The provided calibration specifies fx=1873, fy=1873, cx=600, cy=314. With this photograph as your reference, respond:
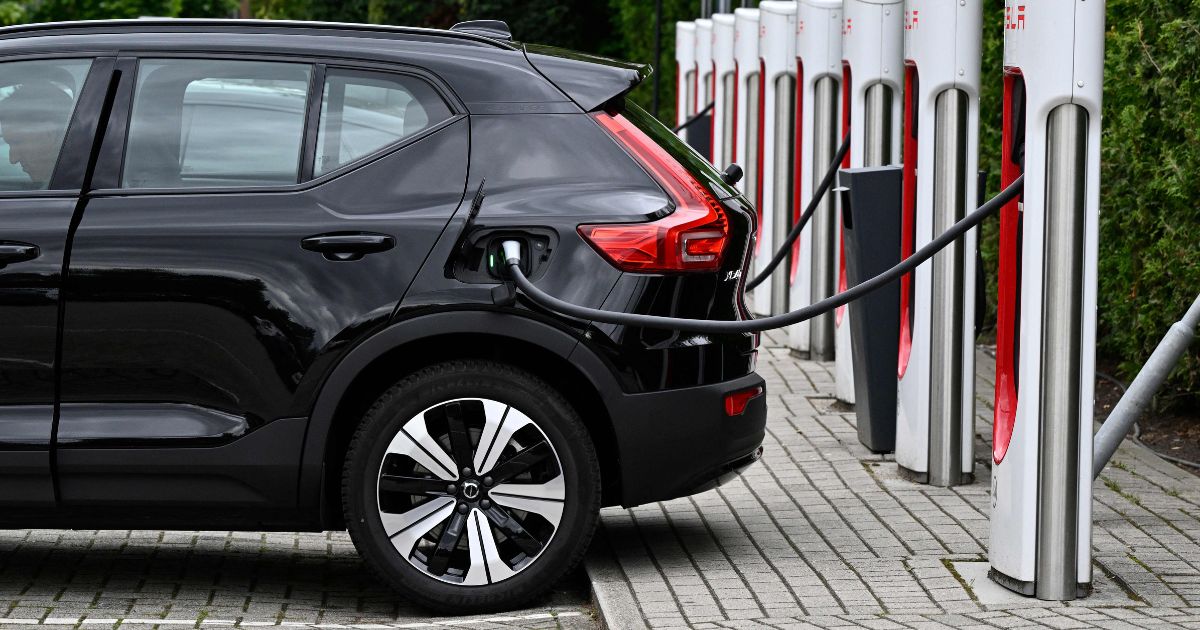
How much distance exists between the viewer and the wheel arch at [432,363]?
5.46 metres

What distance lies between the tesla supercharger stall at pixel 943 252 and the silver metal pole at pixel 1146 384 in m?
1.17

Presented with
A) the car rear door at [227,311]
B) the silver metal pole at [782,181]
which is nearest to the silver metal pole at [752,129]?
the silver metal pole at [782,181]

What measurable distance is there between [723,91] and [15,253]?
9837 mm

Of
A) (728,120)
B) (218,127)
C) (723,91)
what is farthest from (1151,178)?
(723,91)

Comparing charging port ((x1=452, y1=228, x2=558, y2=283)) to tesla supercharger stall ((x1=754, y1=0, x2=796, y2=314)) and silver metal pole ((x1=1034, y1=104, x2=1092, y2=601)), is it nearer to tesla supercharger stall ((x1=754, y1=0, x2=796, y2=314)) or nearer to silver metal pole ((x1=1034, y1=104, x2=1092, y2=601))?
silver metal pole ((x1=1034, y1=104, x2=1092, y2=601))

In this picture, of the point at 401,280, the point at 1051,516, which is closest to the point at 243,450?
the point at 401,280

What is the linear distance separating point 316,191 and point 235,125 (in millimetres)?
333

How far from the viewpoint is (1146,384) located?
19.5 feet

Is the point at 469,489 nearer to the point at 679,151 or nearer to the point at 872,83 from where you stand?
the point at 679,151

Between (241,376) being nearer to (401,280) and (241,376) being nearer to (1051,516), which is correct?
(401,280)

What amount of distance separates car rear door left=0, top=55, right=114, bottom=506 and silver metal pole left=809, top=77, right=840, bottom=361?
18.3 feet

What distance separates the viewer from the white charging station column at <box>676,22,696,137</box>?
673 inches

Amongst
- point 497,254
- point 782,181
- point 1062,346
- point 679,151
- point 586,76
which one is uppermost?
point 586,76

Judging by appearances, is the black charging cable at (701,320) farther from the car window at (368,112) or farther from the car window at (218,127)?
the car window at (218,127)
